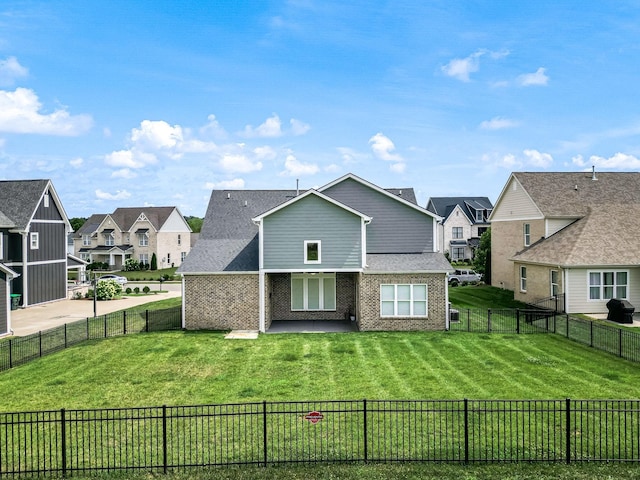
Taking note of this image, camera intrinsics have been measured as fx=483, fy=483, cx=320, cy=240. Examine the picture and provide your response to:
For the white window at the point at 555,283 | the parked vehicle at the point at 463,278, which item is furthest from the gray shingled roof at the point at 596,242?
the parked vehicle at the point at 463,278

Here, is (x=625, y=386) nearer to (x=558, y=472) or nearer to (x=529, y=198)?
(x=558, y=472)

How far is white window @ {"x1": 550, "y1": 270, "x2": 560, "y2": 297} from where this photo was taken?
29094mm

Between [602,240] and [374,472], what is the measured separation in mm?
25435

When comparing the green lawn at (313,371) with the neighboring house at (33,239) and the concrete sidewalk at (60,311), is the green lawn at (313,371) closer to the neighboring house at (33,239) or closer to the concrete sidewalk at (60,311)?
the concrete sidewalk at (60,311)

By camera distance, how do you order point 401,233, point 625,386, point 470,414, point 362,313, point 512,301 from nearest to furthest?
point 470,414 → point 625,386 → point 362,313 → point 401,233 → point 512,301

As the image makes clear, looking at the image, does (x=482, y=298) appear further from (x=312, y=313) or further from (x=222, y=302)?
(x=222, y=302)

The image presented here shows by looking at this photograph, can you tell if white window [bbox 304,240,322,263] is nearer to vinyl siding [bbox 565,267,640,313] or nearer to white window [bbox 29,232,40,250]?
vinyl siding [bbox 565,267,640,313]

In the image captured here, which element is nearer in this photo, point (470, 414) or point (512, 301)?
point (470, 414)

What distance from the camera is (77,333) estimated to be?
24.2 meters

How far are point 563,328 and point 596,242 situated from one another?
8.46m

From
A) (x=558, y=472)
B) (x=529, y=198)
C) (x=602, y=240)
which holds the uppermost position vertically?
(x=529, y=198)

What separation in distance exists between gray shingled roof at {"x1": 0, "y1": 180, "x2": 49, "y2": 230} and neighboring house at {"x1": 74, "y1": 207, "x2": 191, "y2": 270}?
32270 millimetres

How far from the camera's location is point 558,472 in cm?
1023

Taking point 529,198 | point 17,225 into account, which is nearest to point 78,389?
point 17,225
